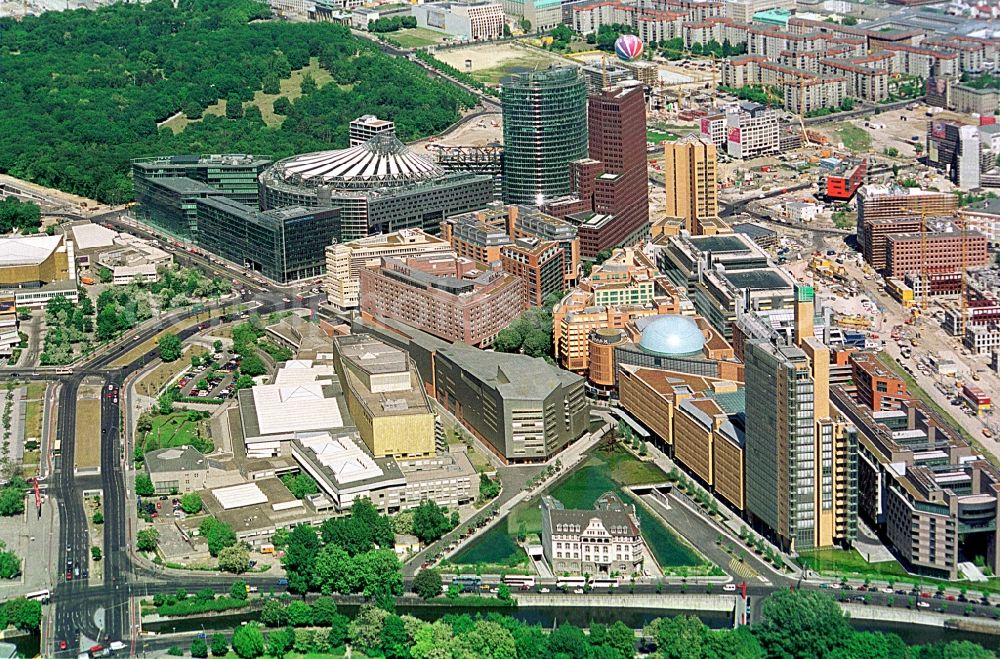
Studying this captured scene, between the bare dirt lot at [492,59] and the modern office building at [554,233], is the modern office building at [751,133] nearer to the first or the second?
the bare dirt lot at [492,59]

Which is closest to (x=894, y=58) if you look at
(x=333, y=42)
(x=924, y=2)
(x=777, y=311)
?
(x=924, y=2)

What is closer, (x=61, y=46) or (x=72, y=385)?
(x=72, y=385)

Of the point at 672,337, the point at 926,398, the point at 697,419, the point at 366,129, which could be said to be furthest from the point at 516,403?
the point at 366,129

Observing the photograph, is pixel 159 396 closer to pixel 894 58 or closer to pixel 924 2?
pixel 894 58

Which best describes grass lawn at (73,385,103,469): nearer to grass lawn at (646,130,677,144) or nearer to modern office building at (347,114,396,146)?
modern office building at (347,114,396,146)

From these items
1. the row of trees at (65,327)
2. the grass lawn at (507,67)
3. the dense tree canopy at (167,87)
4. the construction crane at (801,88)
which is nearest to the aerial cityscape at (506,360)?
the row of trees at (65,327)

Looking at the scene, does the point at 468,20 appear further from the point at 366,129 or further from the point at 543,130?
the point at 543,130
